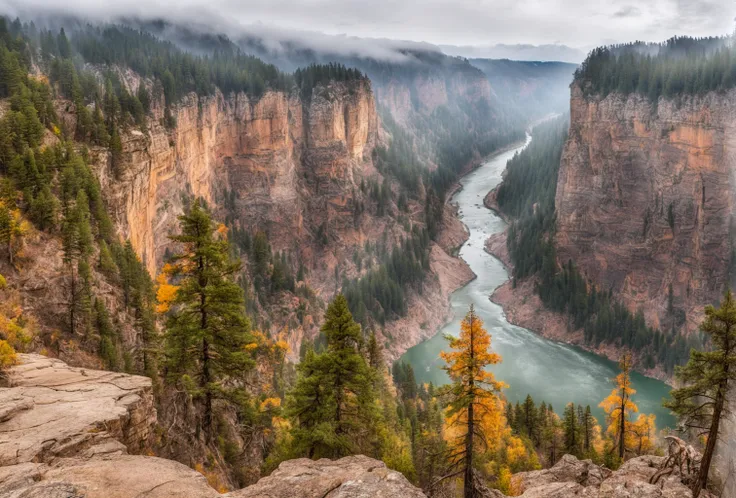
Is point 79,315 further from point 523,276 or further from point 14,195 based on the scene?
point 523,276

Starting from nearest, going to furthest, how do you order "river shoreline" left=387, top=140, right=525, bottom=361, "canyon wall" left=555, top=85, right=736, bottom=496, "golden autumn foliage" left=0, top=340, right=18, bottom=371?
"golden autumn foliage" left=0, top=340, right=18, bottom=371 < "canyon wall" left=555, top=85, right=736, bottom=496 < "river shoreline" left=387, top=140, right=525, bottom=361

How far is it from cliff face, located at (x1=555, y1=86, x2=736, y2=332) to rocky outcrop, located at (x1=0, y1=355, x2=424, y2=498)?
9741cm

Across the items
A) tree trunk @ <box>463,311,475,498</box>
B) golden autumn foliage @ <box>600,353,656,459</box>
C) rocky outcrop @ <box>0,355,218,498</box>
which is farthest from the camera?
golden autumn foliage @ <box>600,353,656,459</box>

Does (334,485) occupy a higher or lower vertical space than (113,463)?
lower

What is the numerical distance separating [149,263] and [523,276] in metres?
94.3

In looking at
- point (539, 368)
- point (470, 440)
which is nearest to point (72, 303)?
point (470, 440)

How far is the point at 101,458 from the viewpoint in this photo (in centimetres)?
1650

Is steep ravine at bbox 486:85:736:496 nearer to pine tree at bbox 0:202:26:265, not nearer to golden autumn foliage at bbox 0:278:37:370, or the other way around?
golden autumn foliage at bbox 0:278:37:370

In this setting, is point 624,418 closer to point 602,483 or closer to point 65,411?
point 602,483

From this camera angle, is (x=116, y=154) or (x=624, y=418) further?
(x=116, y=154)

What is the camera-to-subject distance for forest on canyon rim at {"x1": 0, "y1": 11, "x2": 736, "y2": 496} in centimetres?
2461

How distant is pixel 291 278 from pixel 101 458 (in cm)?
8130

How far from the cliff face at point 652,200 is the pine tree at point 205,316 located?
9419 cm

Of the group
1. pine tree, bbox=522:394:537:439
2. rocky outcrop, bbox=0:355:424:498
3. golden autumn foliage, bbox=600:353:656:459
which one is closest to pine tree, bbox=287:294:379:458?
rocky outcrop, bbox=0:355:424:498
